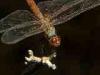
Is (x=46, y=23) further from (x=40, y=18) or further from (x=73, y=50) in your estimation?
(x=73, y=50)

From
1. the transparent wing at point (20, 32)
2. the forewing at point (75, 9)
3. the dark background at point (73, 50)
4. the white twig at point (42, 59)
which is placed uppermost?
the transparent wing at point (20, 32)

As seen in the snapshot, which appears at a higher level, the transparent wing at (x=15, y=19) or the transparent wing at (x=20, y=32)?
the transparent wing at (x=15, y=19)

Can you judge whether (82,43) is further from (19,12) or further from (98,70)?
(19,12)

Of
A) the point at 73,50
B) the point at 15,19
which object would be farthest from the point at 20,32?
the point at 73,50

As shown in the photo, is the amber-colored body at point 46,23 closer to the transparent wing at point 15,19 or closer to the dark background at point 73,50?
the transparent wing at point 15,19

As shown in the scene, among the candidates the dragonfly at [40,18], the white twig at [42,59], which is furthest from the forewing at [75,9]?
the white twig at [42,59]

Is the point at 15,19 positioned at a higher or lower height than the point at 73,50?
higher

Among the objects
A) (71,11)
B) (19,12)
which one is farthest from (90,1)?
(19,12)
